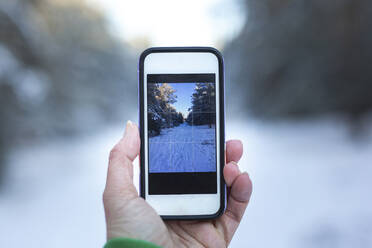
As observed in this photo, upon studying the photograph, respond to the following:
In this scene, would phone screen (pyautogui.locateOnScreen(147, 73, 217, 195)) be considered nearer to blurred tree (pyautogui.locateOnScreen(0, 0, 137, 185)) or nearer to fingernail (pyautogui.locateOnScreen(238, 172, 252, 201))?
fingernail (pyautogui.locateOnScreen(238, 172, 252, 201))

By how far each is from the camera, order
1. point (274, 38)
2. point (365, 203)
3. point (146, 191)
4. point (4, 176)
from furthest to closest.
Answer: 1. point (274, 38)
2. point (4, 176)
3. point (365, 203)
4. point (146, 191)

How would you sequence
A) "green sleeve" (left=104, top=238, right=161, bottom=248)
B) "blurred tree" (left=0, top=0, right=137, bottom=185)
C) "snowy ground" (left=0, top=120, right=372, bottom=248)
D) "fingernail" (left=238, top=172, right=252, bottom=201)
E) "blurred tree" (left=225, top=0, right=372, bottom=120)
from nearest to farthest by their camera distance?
1. "green sleeve" (left=104, top=238, right=161, bottom=248)
2. "fingernail" (left=238, top=172, right=252, bottom=201)
3. "snowy ground" (left=0, top=120, right=372, bottom=248)
4. "blurred tree" (left=0, top=0, right=137, bottom=185)
5. "blurred tree" (left=225, top=0, right=372, bottom=120)

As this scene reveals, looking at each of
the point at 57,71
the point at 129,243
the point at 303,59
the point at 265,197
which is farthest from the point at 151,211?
the point at 303,59

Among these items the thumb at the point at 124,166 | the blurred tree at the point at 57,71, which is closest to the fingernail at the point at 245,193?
the thumb at the point at 124,166

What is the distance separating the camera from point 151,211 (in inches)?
28.6

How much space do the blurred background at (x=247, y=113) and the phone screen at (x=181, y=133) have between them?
2.92 ft

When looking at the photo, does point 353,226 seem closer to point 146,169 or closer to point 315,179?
point 315,179

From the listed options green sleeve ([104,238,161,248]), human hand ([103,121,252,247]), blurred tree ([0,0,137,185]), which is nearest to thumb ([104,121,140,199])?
human hand ([103,121,252,247])

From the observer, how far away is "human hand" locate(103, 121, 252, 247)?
2.28 ft

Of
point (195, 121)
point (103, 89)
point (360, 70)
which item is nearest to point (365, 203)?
point (195, 121)

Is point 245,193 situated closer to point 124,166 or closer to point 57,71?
point 124,166

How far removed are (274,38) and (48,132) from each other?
3528mm

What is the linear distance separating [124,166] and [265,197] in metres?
1.44

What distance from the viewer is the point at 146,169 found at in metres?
0.81
